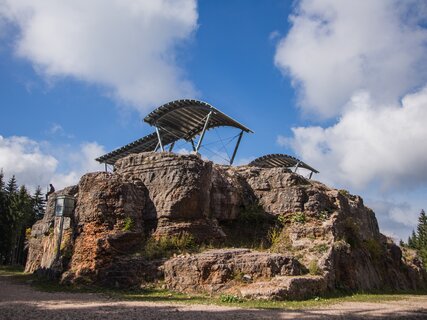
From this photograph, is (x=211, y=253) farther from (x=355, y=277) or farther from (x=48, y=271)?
(x=48, y=271)

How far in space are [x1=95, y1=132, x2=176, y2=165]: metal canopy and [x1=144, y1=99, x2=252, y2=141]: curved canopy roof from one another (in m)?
1.11

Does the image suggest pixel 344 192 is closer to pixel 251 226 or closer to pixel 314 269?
pixel 251 226

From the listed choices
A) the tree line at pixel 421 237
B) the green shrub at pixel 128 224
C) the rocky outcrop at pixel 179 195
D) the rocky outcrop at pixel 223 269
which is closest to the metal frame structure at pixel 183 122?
the rocky outcrop at pixel 179 195

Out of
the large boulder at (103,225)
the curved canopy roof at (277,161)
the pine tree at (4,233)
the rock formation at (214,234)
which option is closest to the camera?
the rock formation at (214,234)

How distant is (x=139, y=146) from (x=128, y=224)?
66.6 ft

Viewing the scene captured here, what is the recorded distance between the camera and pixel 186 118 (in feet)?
100

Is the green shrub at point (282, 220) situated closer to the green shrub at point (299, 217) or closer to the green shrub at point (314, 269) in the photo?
the green shrub at point (299, 217)

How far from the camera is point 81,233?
51.9ft

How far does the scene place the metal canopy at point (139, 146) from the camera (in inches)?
1314

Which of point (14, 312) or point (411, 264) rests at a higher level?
point (411, 264)

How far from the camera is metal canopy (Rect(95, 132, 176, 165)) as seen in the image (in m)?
33.4

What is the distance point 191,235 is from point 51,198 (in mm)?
14938

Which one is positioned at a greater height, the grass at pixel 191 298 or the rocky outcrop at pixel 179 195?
the rocky outcrop at pixel 179 195

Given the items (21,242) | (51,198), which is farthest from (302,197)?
(21,242)
